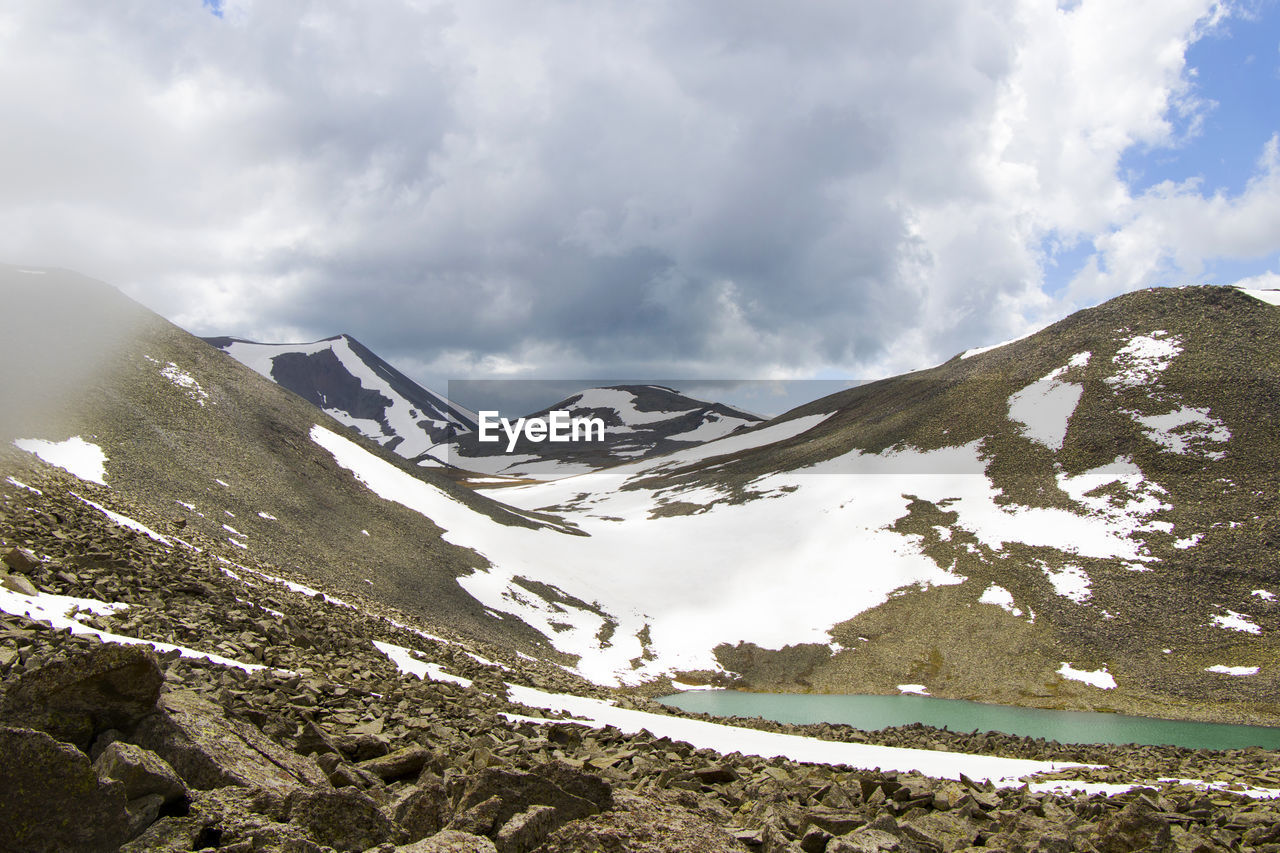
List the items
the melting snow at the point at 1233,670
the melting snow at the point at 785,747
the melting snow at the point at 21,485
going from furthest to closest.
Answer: the melting snow at the point at 1233,670 < the melting snow at the point at 21,485 < the melting snow at the point at 785,747

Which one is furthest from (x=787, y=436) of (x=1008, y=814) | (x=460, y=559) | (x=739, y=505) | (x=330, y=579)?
(x=1008, y=814)

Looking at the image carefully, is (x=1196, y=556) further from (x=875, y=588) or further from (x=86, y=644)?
(x=86, y=644)

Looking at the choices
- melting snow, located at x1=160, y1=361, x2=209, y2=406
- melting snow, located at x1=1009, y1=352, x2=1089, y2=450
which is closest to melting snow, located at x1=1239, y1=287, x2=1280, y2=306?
melting snow, located at x1=1009, y1=352, x2=1089, y2=450

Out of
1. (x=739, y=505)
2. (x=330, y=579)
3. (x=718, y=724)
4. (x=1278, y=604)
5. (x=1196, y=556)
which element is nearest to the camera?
(x=718, y=724)

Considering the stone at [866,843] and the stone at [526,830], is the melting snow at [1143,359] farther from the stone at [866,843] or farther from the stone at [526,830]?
the stone at [526,830]

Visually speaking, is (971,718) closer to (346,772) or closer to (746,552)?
(746,552)

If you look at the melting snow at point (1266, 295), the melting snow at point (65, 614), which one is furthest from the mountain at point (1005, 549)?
the melting snow at point (65, 614)
